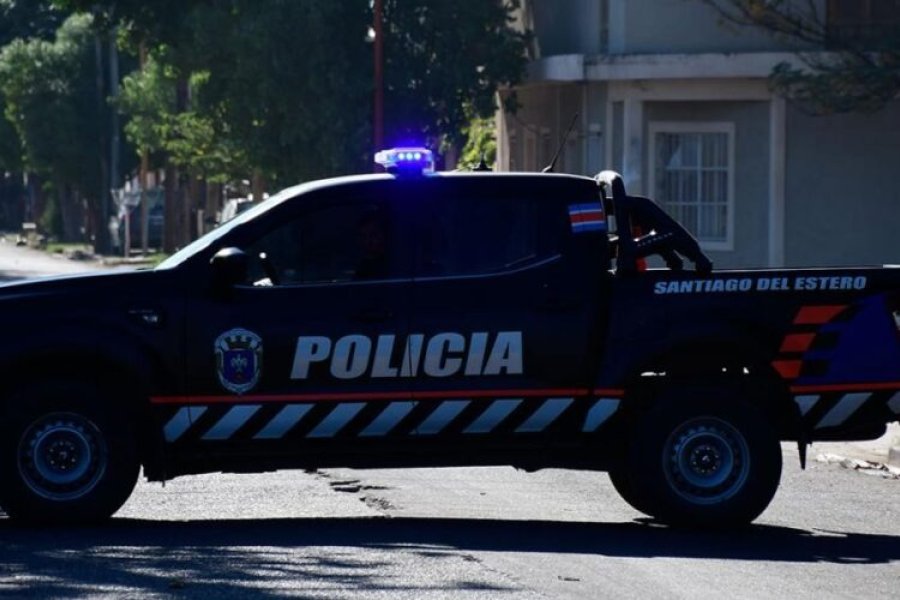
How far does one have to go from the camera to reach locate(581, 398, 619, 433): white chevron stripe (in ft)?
33.9

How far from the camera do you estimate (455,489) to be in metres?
12.2

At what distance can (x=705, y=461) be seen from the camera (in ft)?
34.3

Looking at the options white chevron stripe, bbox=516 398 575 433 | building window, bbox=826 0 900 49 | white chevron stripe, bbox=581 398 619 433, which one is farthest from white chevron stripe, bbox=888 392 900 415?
building window, bbox=826 0 900 49

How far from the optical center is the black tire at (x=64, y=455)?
1010cm

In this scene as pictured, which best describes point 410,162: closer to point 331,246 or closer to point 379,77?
point 331,246

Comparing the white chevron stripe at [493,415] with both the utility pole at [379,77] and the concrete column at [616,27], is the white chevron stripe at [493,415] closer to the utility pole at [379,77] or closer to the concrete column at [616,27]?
the concrete column at [616,27]

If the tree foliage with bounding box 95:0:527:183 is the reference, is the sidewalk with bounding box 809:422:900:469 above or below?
below

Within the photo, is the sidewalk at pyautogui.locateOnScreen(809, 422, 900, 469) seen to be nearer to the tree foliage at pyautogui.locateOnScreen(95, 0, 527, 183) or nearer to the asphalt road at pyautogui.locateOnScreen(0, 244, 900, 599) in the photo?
the asphalt road at pyautogui.locateOnScreen(0, 244, 900, 599)

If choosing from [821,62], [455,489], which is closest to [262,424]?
[455,489]

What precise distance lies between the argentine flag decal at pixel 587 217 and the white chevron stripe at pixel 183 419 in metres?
2.19

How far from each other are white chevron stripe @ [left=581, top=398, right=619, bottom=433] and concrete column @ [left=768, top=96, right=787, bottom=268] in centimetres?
1587

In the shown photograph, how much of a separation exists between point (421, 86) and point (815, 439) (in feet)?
69.9

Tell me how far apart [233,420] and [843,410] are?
323cm

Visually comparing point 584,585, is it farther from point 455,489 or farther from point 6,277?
point 6,277
